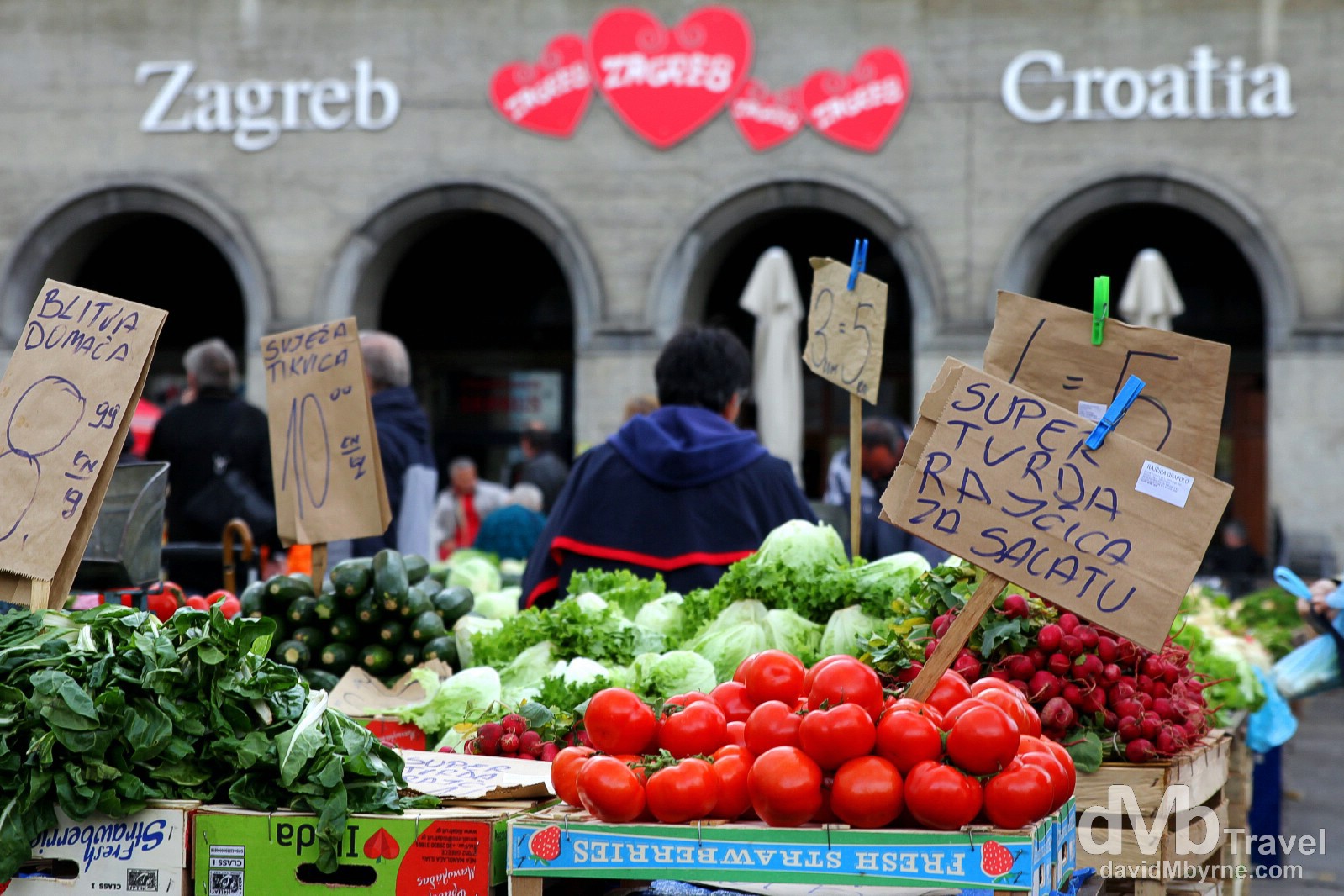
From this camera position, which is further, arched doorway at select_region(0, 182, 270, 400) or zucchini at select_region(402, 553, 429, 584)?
arched doorway at select_region(0, 182, 270, 400)

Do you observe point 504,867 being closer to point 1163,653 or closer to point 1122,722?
point 1122,722

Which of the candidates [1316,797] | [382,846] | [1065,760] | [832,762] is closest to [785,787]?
[832,762]

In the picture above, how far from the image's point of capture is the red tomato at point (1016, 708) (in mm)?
2594

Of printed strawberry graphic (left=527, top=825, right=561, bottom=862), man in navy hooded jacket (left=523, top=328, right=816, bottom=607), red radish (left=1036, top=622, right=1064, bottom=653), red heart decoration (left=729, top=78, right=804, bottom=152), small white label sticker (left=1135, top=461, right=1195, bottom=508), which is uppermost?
red heart decoration (left=729, top=78, right=804, bottom=152)

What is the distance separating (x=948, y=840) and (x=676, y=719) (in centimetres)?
56

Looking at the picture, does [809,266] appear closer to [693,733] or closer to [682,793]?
[693,733]

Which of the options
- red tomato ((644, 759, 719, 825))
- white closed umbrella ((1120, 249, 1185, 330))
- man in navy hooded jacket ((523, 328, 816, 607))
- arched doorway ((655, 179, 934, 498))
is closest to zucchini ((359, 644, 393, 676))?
man in navy hooded jacket ((523, 328, 816, 607))

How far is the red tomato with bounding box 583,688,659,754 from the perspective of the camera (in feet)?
8.77

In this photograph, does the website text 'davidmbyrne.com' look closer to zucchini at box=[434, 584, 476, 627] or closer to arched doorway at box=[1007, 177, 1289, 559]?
zucchini at box=[434, 584, 476, 627]

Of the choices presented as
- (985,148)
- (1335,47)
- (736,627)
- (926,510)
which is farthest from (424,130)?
(926,510)

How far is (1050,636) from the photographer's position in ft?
10.6

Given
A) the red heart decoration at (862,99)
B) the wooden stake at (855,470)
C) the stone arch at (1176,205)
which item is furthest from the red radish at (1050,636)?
the red heart decoration at (862,99)

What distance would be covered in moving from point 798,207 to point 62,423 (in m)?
11.8

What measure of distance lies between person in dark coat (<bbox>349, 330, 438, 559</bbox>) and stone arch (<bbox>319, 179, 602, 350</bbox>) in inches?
315
